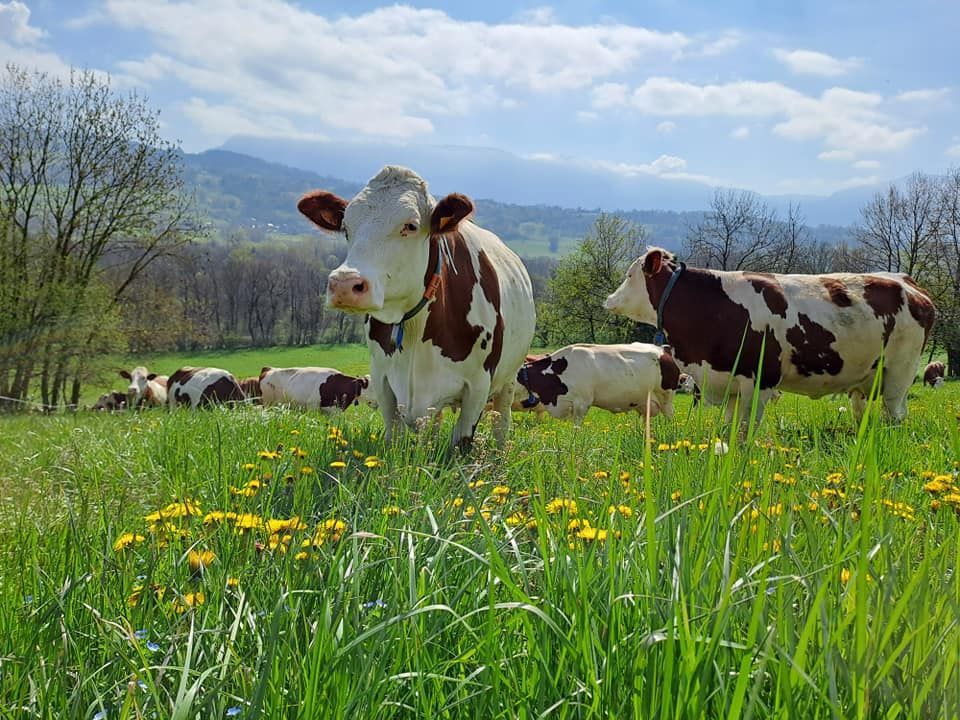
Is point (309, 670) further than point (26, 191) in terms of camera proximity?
No

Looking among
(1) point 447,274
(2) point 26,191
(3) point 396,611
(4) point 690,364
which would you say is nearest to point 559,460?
(1) point 447,274

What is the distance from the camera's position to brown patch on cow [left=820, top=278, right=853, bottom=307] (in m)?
8.45

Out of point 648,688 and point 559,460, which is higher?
point 648,688

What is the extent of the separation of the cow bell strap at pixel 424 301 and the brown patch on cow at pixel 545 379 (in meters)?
12.9

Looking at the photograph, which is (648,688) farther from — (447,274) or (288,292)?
(288,292)

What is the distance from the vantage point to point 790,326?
8.24 meters

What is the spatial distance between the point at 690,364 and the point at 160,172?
31349mm

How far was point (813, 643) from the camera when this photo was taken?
1510 millimetres

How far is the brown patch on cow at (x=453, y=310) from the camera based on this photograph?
5.61 metres

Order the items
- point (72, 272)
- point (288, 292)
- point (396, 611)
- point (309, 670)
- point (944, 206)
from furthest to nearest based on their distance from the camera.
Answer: point (288, 292), point (944, 206), point (72, 272), point (396, 611), point (309, 670)

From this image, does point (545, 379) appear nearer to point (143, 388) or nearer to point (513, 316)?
point (513, 316)

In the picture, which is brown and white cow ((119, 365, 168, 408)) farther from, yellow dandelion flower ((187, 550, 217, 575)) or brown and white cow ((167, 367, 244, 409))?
yellow dandelion flower ((187, 550, 217, 575))

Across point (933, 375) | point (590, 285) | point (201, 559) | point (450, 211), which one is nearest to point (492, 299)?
point (450, 211)

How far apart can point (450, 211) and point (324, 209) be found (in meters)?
1.09
